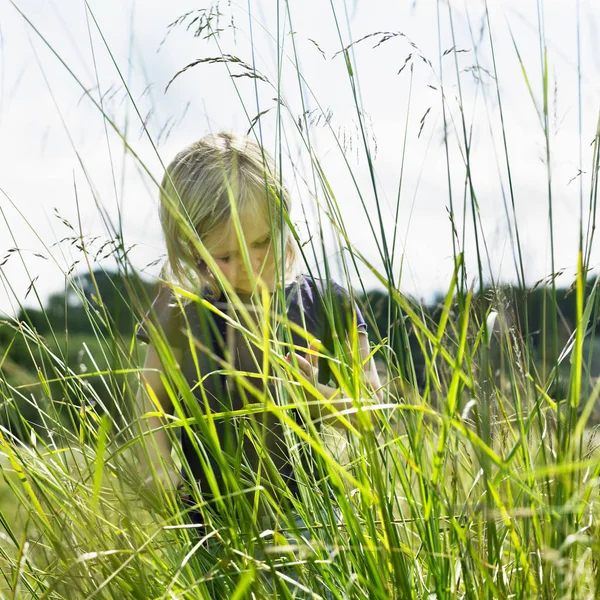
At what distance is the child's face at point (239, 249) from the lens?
56.8 inches

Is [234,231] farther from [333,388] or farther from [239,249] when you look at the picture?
[333,388]

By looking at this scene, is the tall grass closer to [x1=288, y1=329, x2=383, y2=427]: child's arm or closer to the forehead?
[x1=288, y1=329, x2=383, y2=427]: child's arm

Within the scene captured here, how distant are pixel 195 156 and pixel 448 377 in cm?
108

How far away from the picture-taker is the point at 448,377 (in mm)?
962

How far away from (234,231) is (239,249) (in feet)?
0.22

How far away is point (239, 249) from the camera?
1401 millimetres

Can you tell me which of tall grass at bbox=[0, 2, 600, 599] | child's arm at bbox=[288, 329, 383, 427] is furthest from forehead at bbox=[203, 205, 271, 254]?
tall grass at bbox=[0, 2, 600, 599]

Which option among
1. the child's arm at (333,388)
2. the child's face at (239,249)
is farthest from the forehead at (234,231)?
the child's arm at (333,388)

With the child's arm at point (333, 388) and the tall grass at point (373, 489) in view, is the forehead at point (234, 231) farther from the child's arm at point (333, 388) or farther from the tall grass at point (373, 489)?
the tall grass at point (373, 489)

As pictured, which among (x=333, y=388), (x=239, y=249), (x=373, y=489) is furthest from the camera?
(x=239, y=249)


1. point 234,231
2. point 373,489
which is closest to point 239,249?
point 234,231

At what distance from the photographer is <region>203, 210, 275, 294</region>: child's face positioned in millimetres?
1442

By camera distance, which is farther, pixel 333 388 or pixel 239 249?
pixel 239 249

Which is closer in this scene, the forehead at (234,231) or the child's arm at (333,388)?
the child's arm at (333,388)
